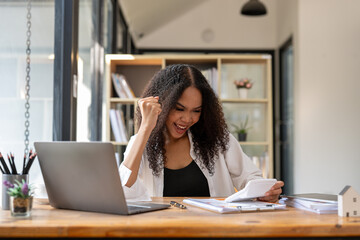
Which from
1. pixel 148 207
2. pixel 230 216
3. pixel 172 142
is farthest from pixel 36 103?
pixel 230 216

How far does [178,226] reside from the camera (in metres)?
1.09

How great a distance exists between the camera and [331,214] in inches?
51.6

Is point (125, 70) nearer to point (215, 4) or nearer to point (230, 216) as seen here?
point (230, 216)

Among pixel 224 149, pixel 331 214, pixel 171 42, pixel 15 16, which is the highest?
pixel 171 42

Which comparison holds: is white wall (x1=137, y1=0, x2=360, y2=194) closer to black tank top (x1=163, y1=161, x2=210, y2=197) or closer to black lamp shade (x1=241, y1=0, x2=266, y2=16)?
black lamp shade (x1=241, y1=0, x2=266, y2=16)

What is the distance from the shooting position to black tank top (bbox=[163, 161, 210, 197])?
1962mm

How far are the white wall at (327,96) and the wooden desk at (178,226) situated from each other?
303 cm

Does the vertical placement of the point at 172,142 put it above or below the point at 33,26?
below

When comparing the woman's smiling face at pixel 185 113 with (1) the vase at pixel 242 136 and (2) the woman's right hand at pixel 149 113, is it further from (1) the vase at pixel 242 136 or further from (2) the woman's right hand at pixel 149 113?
(1) the vase at pixel 242 136

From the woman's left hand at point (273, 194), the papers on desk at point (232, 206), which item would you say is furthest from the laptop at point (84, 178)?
the woman's left hand at point (273, 194)

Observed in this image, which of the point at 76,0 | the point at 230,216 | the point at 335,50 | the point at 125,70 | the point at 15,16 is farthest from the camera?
the point at 335,50

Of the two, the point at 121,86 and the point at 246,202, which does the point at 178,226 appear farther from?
the point at 121,86

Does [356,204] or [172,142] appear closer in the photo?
[356,204]

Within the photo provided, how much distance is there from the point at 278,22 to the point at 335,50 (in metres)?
2.44
